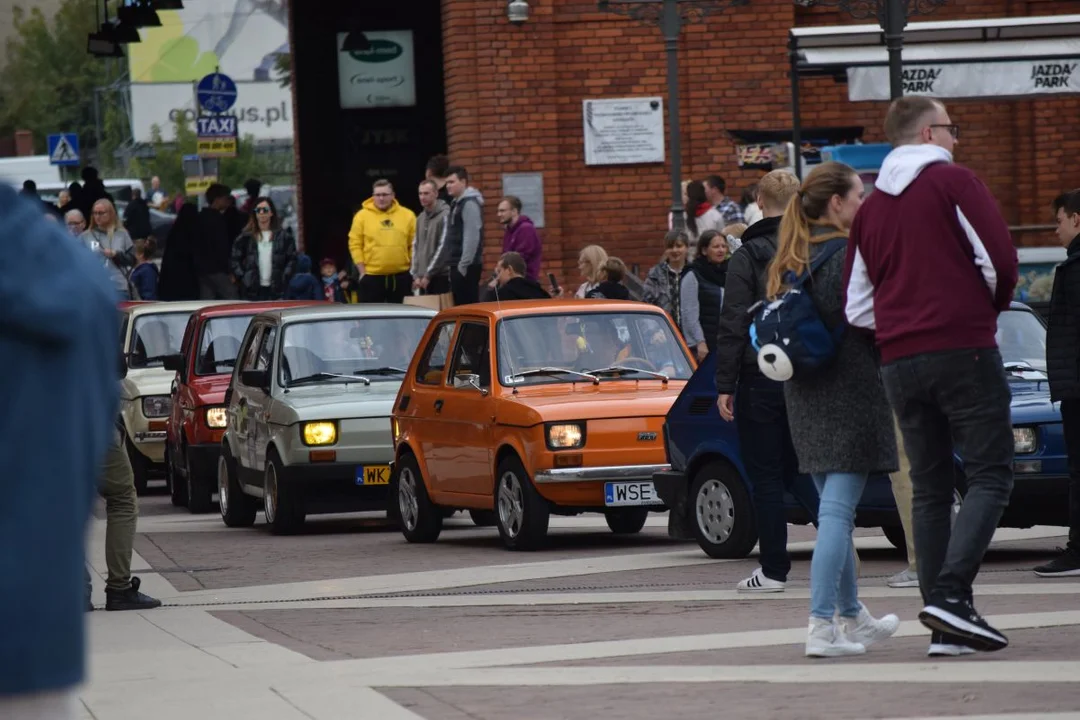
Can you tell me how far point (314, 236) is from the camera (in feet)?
102

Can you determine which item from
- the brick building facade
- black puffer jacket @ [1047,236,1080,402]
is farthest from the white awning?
black puffer jacket @ [1047,236,1080,402]

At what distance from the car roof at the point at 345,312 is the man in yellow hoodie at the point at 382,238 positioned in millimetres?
5307

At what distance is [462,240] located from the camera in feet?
65.0

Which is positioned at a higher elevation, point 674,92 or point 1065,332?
point 674,92

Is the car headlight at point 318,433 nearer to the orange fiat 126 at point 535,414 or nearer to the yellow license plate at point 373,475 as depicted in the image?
the yellow license plate at point 373,475

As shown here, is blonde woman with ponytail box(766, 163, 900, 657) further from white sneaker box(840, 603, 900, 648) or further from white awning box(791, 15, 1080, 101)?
white awning box(791, 15, 1080, 101)

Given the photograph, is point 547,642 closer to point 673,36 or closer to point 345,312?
point 345,312

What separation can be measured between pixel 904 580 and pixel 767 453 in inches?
39.8

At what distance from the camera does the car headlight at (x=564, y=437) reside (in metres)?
12.8

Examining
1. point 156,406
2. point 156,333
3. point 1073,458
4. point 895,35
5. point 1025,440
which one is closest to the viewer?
point 1073,458

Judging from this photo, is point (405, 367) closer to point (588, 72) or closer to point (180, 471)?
point (180, 471)

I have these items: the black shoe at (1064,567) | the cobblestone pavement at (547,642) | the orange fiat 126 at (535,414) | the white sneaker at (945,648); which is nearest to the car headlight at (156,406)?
the orange fiat 126 at (535,414)

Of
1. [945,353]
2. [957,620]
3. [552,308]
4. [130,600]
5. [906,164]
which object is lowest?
[130,600]

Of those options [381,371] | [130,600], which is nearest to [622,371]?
[381,371]
